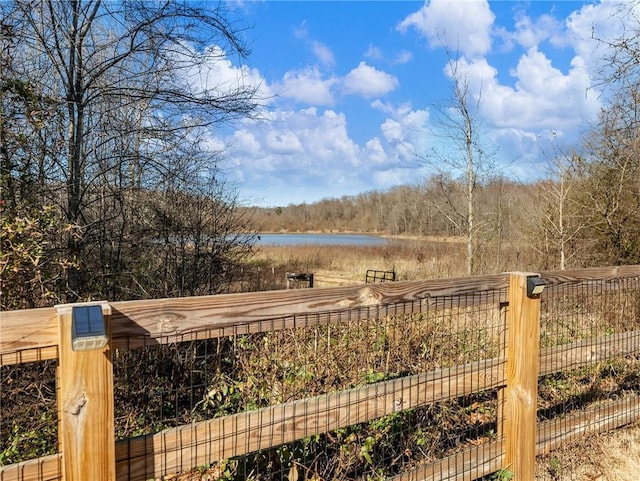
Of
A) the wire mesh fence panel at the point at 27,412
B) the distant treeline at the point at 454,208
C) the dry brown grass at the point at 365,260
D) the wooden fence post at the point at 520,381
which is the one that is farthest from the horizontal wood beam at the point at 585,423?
the dry brown grass at the point at 365,260

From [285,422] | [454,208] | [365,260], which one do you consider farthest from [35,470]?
[365,260]

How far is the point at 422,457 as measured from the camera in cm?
293

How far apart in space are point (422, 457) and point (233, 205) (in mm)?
5126

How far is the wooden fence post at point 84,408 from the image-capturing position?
1.41m

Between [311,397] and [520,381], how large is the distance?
1185 mm

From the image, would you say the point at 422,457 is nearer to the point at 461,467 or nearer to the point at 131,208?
the point at 461,467

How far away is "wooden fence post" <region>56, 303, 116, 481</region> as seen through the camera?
1407mm

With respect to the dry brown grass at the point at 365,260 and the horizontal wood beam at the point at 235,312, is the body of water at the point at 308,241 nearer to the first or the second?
the dry brown grass at the point at 365,260

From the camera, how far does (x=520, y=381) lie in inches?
100

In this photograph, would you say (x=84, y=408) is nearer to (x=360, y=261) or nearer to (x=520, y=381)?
(x=520, y=381)

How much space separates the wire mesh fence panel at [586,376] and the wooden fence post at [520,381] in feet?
0.93

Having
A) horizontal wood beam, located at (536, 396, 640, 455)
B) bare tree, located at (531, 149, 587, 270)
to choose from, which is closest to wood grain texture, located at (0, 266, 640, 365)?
horizontal wood beam, located at (536, 396, 640, 455)

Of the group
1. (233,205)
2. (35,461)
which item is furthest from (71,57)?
(35,461)

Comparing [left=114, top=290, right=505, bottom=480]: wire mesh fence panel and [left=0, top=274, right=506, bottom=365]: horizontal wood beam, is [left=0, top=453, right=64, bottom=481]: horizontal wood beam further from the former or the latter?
[left=114, top=290, right=505, bottom=480]: wire mesh fence panel
